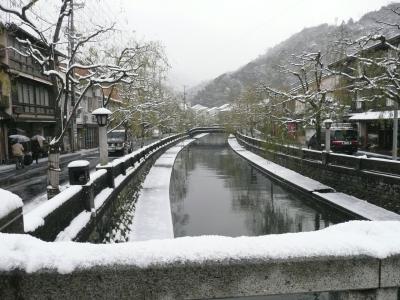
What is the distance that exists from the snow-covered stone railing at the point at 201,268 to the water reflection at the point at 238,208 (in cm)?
1150

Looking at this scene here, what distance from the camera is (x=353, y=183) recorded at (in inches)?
660

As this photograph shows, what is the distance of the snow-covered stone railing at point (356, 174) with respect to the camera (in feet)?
45.2

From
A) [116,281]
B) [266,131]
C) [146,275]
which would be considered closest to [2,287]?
[116,281]

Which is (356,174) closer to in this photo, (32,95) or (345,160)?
(345,160)

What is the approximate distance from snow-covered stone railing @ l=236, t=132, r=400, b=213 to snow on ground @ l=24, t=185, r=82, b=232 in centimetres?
1166

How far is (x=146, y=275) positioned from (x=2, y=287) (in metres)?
0.90

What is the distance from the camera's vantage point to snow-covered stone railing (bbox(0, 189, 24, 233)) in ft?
9.80

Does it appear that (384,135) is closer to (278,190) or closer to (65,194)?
(278,190)

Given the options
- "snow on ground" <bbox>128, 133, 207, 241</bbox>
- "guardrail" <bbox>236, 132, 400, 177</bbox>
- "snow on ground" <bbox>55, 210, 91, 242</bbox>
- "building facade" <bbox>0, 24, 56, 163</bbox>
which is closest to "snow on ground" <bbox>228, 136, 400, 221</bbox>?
"guardrail" <bbox>236, 132, 400, 177</bbox>

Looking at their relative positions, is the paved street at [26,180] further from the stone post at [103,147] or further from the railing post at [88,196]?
the railing post at [88,196]

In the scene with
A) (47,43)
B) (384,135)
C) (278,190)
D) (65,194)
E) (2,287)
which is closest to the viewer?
(2,287)

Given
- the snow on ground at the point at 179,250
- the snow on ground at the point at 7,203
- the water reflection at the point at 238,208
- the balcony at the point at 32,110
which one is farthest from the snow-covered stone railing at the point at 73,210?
the balcony at the point at 32,110

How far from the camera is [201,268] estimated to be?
241cm

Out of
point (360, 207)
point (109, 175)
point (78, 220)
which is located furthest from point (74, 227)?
point (360, 207)
